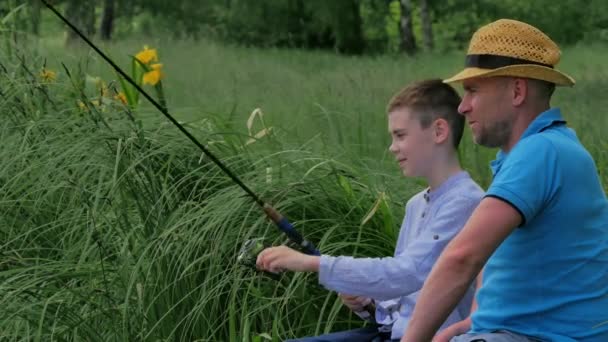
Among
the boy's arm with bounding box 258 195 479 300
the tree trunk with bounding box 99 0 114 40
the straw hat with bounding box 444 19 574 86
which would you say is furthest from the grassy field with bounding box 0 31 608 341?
the tree trunk with bounding box 99 0 114 40

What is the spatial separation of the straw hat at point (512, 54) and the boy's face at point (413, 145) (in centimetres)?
39

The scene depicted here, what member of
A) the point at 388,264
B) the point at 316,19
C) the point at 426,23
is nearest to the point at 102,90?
the point at 388,264

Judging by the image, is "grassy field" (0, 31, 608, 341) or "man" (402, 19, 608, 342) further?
"grassy field" (0, 31, 608, 341)

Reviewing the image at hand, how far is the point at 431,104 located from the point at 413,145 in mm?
132

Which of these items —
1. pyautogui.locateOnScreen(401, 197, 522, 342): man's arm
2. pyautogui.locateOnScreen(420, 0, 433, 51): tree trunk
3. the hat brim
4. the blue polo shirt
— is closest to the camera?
pyautogui.locateOnScreen(401, 197, 522, 342): man's arm

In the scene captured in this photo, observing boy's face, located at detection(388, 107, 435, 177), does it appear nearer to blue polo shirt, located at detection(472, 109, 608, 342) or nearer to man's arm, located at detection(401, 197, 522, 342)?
blue polo shirt, located at detection(472, 109, 608, 342)

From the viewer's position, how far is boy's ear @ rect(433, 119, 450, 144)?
12.0 ft

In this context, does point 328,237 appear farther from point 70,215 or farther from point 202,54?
point 202,54

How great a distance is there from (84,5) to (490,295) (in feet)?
93.4

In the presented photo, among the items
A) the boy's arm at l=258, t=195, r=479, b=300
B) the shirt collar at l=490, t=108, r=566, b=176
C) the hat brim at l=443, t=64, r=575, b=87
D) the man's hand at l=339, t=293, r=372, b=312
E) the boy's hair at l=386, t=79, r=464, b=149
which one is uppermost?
the hat brim at l=443, t=64, r=575, b=87

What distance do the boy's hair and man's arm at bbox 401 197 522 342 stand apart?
0.77m

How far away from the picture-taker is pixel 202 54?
647 inches

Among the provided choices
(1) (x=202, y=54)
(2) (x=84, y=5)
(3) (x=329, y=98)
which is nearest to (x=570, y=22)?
(2) (x=84, y=5)

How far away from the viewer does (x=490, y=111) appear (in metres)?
3.14
